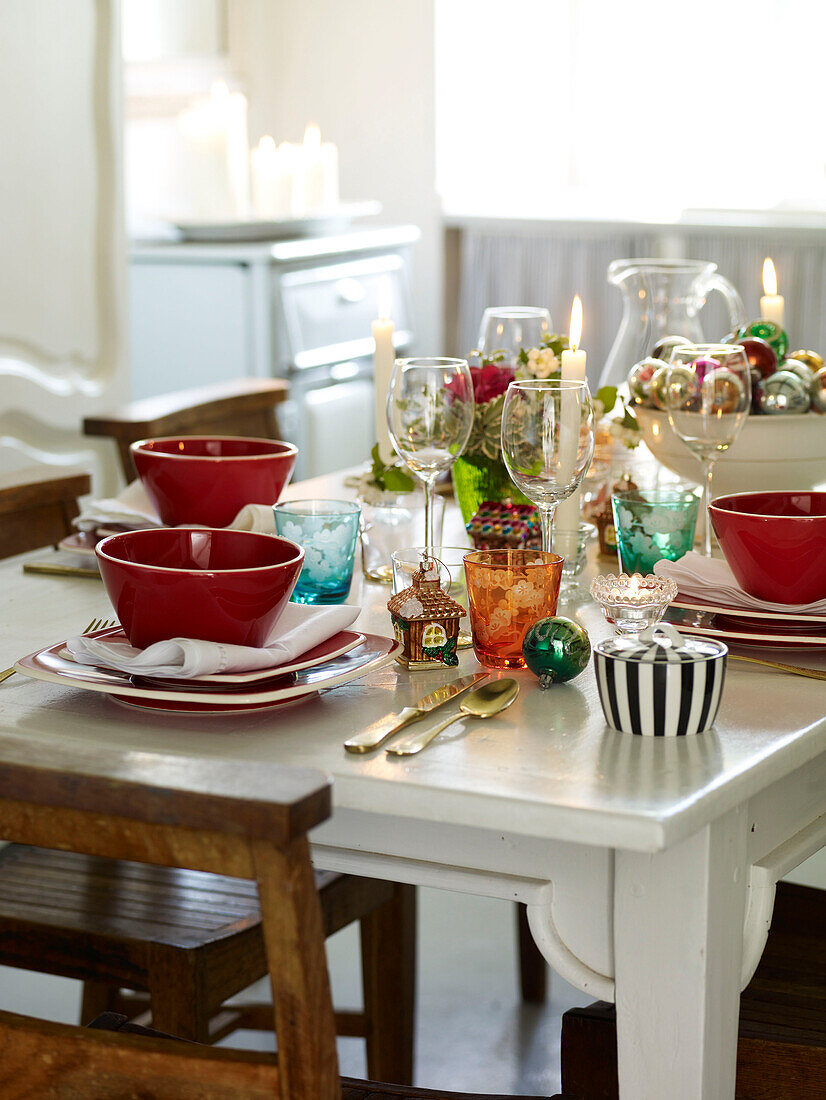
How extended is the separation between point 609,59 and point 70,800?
3.54m

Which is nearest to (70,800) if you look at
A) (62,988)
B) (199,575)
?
(199,575)

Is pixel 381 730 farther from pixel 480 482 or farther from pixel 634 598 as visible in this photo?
pixel 480 482

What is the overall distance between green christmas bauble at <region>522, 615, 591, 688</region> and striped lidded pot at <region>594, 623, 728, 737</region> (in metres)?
0.08

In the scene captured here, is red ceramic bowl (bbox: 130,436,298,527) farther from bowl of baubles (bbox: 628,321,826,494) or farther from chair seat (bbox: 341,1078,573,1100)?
chair seat (bbox: 341,1078,573,1100)

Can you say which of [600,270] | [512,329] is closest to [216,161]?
[600,270]

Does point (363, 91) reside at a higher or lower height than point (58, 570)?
higher

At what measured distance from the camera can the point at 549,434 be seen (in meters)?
1.04

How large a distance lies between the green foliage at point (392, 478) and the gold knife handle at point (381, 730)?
517 mm

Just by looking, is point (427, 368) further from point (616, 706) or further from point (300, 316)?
point (300, 316)

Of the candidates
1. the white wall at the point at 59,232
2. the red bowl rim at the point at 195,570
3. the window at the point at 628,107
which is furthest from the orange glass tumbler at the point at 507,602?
the window at the point at 628,107

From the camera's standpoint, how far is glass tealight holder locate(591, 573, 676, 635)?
3.15 feet

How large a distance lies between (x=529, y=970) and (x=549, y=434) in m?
1.13

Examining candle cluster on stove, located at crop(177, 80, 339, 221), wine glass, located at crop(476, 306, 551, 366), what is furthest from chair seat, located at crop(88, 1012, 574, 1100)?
candle cluster on stove, located at crop(177, 80, 339, 221)

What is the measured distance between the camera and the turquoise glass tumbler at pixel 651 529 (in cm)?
112
